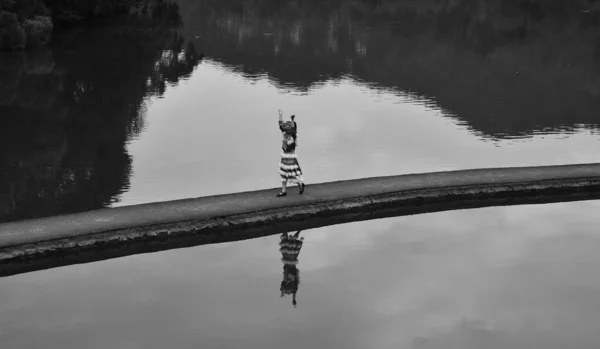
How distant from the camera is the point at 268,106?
4031 cm

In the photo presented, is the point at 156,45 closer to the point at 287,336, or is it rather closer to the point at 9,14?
the point at 9,14

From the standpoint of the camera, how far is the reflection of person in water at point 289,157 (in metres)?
20.7

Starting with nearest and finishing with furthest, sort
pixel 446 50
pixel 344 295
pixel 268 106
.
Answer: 1. pixel 344 295
2. pixel 268 106
3. pixel 446 50

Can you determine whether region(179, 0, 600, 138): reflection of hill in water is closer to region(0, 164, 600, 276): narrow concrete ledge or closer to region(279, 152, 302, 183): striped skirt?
region(0, 164, 600, 276): narrow concrete ledge

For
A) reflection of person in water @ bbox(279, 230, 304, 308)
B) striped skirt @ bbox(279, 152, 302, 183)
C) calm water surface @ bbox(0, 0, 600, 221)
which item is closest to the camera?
reflection of person in water @ bbox(279, 230, 304, 308)

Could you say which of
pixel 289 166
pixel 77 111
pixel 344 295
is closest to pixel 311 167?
pixel 289 166

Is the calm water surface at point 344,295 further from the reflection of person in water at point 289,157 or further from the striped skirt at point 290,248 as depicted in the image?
the reflection of person in water at point 289,157

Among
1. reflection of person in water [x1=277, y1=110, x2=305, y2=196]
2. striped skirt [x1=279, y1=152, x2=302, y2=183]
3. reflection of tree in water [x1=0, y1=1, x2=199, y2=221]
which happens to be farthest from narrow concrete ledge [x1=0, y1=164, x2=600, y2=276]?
reflection of tree in water [x1=0, y1=1, x2=199, y2=221]

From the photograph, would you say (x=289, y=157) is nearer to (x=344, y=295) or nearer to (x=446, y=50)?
(x=344, y=295)

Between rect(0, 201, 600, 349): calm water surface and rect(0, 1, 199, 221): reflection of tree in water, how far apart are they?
6.22 metres

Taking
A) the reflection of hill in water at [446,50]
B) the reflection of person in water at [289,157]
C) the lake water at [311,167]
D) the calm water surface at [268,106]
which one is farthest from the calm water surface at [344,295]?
the reflection of hill in water at [446,50]

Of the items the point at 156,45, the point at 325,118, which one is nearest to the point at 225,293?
the point at 325,118

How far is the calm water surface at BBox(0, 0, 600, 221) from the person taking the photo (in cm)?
2723

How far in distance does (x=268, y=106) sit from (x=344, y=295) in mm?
23898
